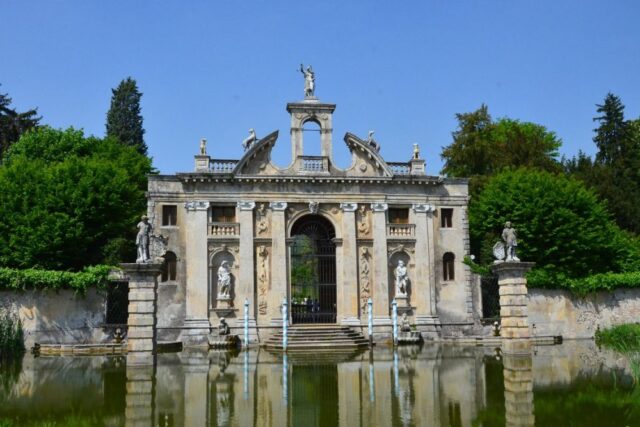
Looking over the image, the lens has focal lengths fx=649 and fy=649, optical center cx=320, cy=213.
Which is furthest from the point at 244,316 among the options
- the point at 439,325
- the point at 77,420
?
the point at 77,420

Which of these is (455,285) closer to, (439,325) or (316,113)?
(439,325)

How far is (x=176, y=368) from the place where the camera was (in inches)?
734

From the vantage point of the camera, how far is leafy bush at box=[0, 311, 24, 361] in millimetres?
25781

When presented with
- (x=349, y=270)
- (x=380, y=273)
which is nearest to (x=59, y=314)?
(x=349, y=270)

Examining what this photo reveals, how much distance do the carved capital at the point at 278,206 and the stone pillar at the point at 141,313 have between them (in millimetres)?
11771

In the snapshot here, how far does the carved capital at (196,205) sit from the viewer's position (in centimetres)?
2967

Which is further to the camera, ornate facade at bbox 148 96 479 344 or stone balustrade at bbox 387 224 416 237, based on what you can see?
stone balustrade at bbox 387 224 416 237

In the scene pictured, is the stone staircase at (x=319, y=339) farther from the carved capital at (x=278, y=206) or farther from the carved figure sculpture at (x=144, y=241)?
the carved figure sculpture at (x=144, y=241)

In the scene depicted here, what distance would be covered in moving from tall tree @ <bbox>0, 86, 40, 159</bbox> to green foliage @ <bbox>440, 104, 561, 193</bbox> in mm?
29036

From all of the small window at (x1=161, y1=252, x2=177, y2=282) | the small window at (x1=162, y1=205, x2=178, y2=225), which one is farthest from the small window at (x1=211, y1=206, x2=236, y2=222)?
the small window at (x1=161, y1=252, x2=177, y2=282)

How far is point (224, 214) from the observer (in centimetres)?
3030

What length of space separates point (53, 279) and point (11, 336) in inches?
110

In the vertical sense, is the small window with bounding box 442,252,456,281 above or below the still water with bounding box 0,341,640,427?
above

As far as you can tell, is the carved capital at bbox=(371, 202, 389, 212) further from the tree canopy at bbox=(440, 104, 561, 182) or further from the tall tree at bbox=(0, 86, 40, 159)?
the tall tree at bbox=(0, 86, 40, 159)
